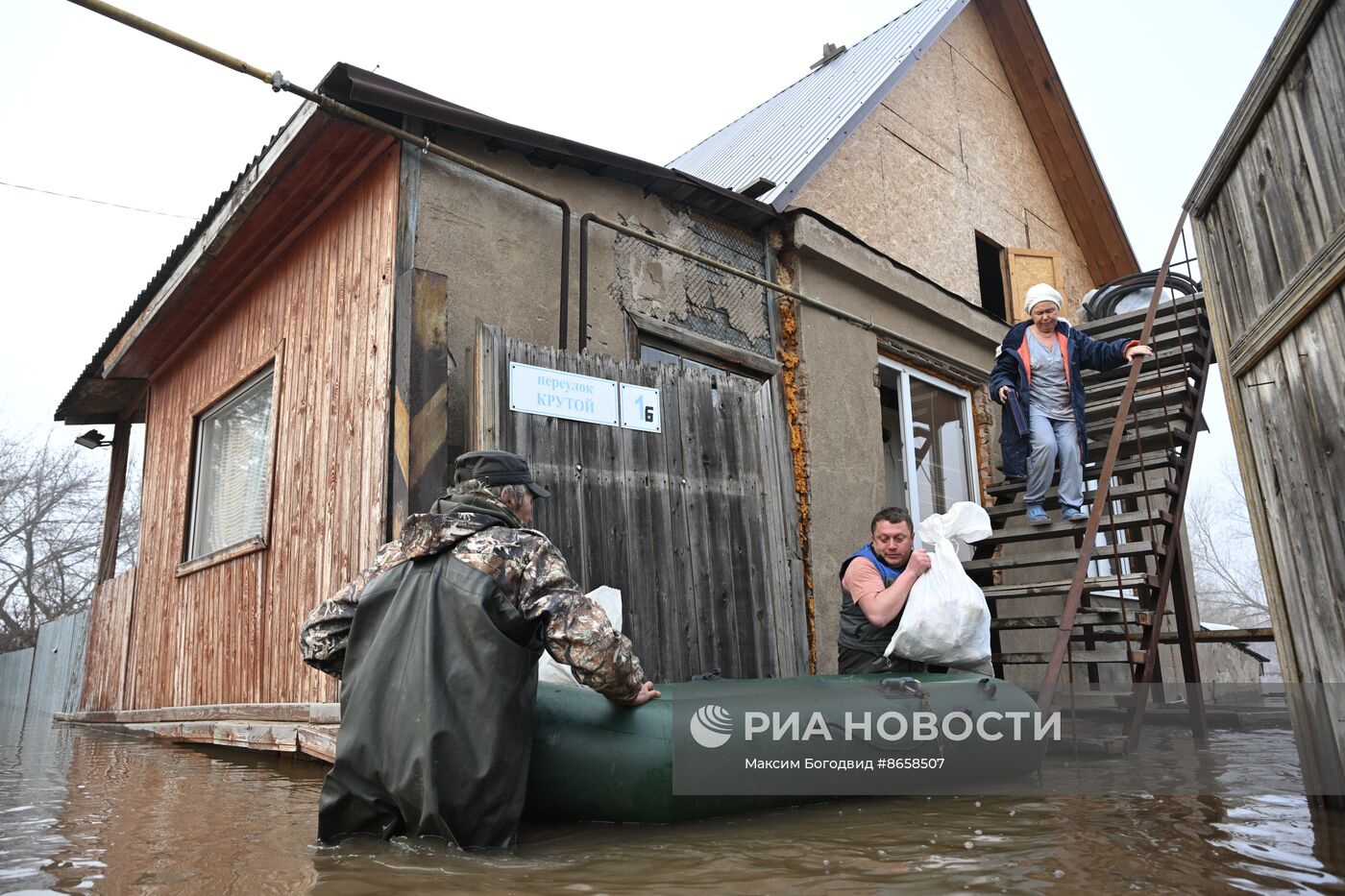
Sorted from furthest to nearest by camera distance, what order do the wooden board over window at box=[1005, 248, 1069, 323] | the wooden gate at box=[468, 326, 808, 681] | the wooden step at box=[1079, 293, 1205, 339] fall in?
the wooden board over window at box=[1005, 248, 1069, 323]
the wooden step at box=[1079, 293, 1205, 339]
the wooden gate at box=[468, 326, 808, 681]

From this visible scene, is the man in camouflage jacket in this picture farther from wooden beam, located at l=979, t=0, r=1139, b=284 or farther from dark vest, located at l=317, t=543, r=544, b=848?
wooden beam, located at l=979, t=0, r=1139, b=284

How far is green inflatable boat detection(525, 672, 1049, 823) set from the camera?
3195 mm

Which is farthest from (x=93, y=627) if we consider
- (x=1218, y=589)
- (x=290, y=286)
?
(x=1218, y=589)

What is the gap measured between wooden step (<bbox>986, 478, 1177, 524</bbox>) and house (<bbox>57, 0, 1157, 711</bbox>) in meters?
0.92

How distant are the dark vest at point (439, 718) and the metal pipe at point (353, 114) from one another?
2653mm

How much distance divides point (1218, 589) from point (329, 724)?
1672 inches

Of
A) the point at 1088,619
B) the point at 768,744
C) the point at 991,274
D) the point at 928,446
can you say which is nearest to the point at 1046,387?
the point at 928,446

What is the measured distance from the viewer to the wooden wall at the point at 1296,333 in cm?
300

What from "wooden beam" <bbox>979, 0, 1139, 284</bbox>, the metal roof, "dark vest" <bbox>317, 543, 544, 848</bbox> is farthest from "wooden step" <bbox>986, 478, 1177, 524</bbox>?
"wooden beam" <bbox>979, 0, 1139, 284</bbox>

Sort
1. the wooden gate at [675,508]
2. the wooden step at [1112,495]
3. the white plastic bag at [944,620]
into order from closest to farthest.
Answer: the white plastic bag at [944,620], the wooden gate at [675,508], the wooden step at [1112,495]

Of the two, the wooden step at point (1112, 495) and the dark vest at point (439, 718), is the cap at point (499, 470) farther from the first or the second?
the wooden step at point (1112, 495)

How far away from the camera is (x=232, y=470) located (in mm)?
7367

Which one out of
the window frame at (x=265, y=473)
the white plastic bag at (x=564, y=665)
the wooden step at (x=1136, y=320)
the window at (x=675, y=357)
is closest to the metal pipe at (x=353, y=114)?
the window at (x=675, y=357)

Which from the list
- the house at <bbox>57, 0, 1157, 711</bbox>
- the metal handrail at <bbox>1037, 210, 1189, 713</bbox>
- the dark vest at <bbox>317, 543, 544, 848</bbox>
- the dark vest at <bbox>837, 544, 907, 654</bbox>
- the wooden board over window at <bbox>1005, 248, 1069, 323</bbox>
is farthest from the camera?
the wooden board over window at <bbox>1005, 248, 1069, 323</bbox>
